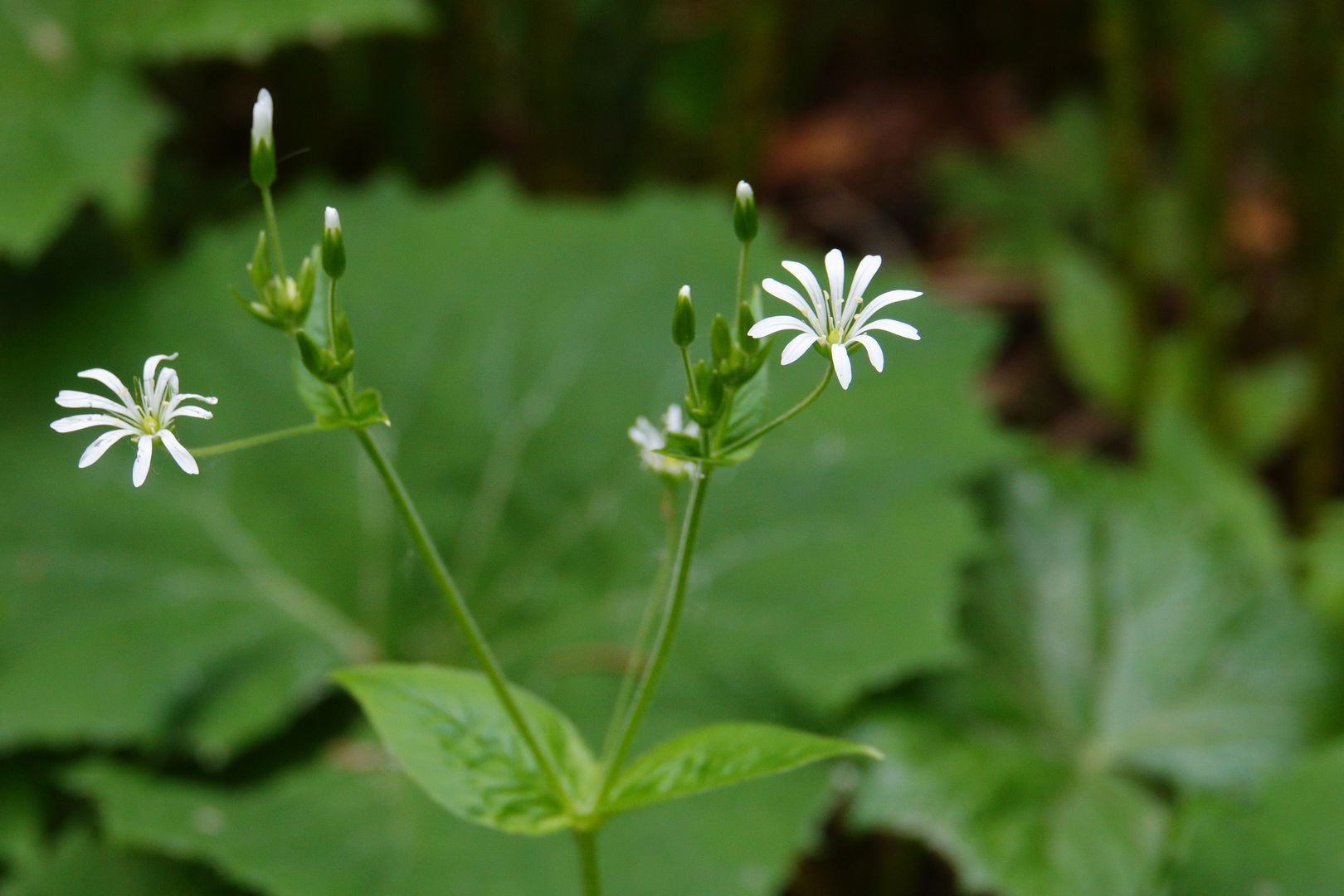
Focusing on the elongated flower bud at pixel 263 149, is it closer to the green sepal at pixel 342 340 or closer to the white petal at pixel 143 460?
the green sepal at pixel 342 340

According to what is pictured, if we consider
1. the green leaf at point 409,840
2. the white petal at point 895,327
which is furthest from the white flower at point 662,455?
the green leaf at point 409,840

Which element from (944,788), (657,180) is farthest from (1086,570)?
(657,180)

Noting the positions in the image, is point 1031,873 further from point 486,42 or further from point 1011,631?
point 486,42

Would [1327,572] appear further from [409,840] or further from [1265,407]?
[409,840]

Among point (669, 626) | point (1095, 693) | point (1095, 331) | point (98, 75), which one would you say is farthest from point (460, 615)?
point (1095, 331)

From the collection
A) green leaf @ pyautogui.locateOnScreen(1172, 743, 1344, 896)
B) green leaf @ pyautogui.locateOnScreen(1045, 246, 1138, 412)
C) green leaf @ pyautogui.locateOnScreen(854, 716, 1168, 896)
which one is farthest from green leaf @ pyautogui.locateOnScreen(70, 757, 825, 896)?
green leaf @ pyautogui.locateOnScreen(1045, 246, 1138, 412)
